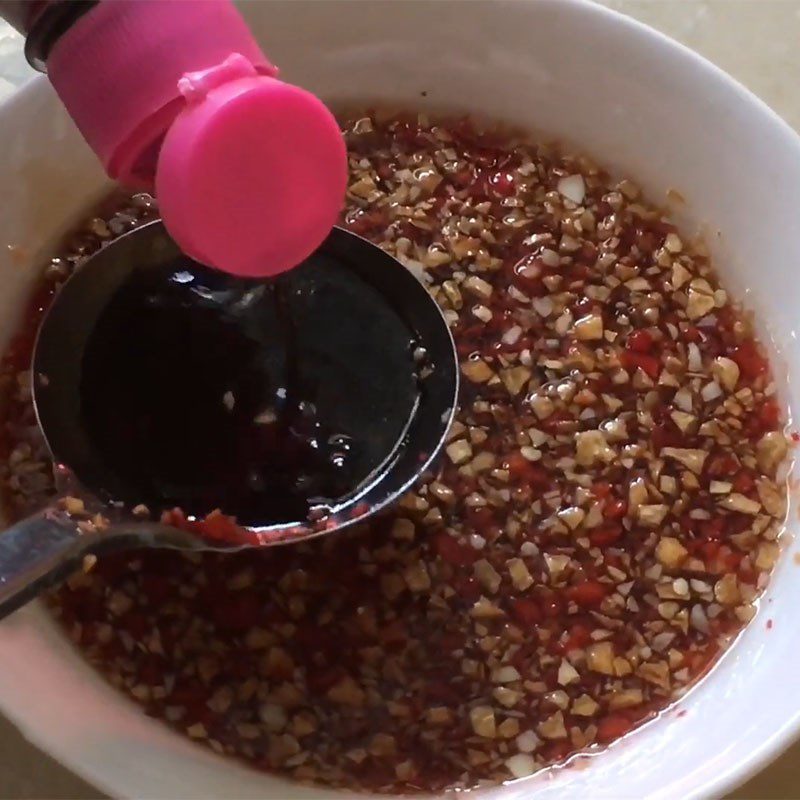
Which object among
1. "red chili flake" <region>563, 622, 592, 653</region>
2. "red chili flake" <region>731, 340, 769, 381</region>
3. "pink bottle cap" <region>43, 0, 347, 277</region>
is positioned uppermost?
"pink bottle cap" <region>43, 0, 347, 277</region>

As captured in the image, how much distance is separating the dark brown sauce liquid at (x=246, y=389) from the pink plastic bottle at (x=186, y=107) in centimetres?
26

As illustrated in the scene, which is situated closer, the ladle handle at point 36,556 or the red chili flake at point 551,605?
the ladle handle at point 36,556

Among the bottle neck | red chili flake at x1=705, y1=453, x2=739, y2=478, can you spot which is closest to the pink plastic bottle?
the bottle neck

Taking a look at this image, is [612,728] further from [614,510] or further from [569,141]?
[569,141]

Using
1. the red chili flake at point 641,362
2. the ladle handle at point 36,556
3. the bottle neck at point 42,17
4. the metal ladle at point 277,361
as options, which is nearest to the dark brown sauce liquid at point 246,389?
the metal ladle at point 277,361

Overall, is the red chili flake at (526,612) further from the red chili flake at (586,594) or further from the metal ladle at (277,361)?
the metal ladle at (277,361)

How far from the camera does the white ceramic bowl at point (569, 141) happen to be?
2.43ft

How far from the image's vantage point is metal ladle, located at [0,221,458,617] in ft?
2.66

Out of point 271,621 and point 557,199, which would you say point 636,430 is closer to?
point 557,199

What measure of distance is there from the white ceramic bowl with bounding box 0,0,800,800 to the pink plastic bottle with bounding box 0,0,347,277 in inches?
12.8

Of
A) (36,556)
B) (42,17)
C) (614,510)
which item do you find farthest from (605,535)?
(42,17)

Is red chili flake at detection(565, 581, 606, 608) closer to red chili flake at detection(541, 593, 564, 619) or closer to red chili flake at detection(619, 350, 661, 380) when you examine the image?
red chili flake at detection(541, 593, 564, 619)

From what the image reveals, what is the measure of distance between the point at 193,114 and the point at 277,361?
352mm

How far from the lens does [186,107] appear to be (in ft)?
1.79
